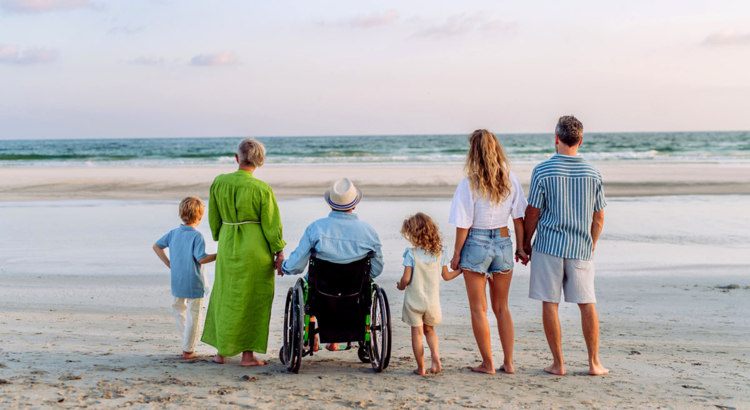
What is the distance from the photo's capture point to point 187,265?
3793 mm

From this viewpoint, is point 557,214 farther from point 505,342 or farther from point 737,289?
point 737,289

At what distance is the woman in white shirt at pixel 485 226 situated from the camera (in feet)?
11.2

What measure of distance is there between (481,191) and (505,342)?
3.03ft

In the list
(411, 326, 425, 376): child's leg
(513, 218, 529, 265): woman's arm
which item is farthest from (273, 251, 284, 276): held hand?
(513, 218, 529, 265): woman's arm

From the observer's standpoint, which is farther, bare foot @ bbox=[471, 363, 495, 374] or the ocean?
the ocean

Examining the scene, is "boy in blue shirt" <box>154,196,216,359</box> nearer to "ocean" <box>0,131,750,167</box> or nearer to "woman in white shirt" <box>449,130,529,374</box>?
"woman in white shirt" <box>449,130,529,374</box>

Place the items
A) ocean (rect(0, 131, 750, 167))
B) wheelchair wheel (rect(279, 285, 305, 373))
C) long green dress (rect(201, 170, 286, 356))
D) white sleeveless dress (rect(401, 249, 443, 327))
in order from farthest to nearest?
ocean (rect(0, 131, 750, 167)) → long green dress (rect(201, 170, 286, 356)) → white sleeveless dress (rect(401, 249, 443, 327)) → wheelchair wheel (rect(279, 285, 305, 373))

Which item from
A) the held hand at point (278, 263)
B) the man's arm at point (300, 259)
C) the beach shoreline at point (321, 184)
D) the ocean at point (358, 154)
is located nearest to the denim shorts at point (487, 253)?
the man's arm at point (300, 259)

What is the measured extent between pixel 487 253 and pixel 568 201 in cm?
56

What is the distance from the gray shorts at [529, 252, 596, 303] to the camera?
3.45 meters

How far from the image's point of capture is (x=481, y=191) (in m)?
3.41

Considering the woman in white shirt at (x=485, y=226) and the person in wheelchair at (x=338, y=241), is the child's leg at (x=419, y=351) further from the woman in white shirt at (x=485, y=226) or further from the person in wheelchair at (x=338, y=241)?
the person in wheelchair at (x=338, y=241)

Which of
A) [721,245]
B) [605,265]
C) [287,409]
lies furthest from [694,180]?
[287,409]

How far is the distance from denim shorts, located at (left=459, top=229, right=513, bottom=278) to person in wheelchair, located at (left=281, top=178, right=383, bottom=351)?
53 centimetres
